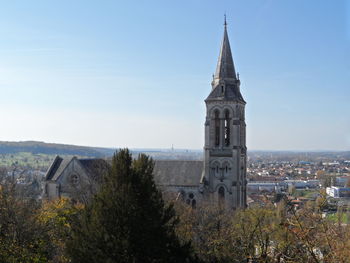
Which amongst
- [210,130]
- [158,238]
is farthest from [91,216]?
[210,130]

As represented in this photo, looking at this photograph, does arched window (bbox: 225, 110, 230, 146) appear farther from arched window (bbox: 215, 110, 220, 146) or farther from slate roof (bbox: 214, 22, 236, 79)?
slate roof (bbox: 214, 22, 236, 79)

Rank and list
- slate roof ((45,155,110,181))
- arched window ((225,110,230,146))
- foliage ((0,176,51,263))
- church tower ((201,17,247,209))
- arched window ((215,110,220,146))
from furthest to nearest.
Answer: slate roof ((45,155,110,181)), arched window ((215,110,220,146)), arched window ((225,110,230,146)), church tower ((201,17,247,209)), foliage ((0,176,51,263))

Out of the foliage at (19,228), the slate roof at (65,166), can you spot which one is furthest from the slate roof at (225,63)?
the foliage at (19,228)

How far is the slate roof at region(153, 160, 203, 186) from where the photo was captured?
158 feet

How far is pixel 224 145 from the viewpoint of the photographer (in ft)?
156

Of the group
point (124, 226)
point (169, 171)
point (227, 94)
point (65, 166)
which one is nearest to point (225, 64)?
point (227, 94)

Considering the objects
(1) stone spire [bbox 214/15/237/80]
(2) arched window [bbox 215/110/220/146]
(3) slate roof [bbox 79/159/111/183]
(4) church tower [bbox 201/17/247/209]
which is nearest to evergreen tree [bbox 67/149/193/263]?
(3) slate roof [bbox 79/159/111/183]

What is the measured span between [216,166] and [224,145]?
2604 millimetres

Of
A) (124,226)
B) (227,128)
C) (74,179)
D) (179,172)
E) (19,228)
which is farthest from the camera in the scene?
(179,172)

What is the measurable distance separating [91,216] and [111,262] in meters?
2.62

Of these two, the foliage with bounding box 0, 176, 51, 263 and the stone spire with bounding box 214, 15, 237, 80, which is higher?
the stone spire with bounding box 214, 15, 237, 80

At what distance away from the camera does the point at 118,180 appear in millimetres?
20266

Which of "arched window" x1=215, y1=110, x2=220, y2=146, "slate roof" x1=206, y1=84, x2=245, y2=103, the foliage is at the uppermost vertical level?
"slate roof" x1=206, y1=84, x2=245, y2=103

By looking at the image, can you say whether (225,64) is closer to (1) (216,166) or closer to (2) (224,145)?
(2) (224,145)
